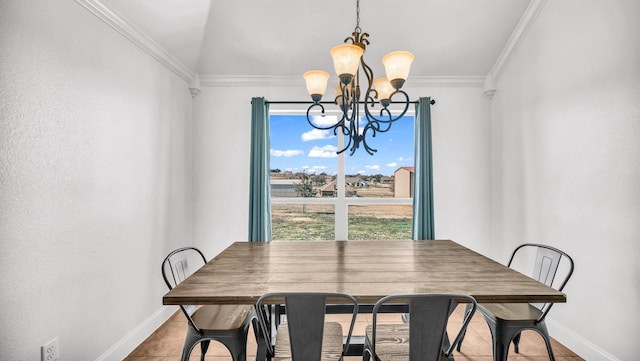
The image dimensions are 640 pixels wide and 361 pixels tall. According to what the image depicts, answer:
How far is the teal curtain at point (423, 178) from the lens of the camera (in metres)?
3.24

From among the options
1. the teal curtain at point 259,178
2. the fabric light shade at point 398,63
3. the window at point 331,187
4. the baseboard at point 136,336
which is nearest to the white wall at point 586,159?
the window at point 331,187

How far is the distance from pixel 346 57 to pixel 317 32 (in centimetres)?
150

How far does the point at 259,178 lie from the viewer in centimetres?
322

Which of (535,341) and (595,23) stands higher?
(595,23)

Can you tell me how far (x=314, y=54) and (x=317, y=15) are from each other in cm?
40

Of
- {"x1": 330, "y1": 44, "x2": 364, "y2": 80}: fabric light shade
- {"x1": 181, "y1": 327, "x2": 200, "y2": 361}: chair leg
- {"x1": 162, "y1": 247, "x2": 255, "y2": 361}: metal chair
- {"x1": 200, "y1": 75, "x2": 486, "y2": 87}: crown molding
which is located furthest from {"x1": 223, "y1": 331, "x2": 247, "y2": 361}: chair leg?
{"x1": 200, "y1": 75, "x2": 486, "y2": 87}: crown molding

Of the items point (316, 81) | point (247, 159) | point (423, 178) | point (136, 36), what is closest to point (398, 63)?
point (316, 81)

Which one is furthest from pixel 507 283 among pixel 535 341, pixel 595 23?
pixel 595 23

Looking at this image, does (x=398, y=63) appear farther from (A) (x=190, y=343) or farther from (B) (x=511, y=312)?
(A) (x=190, y=343)

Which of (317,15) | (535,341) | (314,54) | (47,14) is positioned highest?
(317,15)

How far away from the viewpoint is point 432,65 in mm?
3225

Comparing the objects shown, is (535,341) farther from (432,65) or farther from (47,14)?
(47,14)

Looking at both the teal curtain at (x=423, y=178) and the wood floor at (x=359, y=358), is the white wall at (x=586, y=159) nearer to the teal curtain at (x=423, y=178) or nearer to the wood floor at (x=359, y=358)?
the wood floor at (x=359, y=358)

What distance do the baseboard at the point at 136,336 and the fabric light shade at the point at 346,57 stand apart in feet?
7.55
